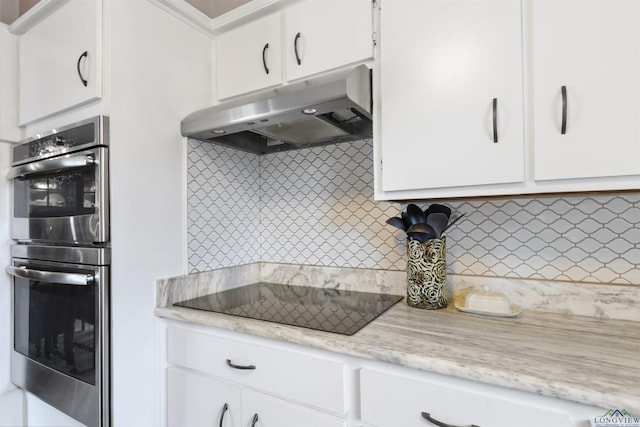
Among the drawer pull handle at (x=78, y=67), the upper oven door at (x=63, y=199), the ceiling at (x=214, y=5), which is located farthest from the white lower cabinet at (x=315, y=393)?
the ceiling at (x=214, y=5)

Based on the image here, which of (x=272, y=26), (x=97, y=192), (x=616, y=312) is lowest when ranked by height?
(x=616, y=312)

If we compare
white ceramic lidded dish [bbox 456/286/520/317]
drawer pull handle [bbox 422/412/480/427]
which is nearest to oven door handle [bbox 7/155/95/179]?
drawer pull handle [bbox 422/412/480/427]

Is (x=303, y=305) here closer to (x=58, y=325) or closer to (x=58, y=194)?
(x=58, y=325)

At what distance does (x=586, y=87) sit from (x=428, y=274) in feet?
2.42

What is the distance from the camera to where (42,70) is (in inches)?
56.8

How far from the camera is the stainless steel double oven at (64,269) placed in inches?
45.8

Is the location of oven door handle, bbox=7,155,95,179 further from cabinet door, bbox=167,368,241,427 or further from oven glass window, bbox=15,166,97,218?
cabinet door, bbox=167,368,241,427

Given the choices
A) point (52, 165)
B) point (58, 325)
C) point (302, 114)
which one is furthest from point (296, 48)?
point (58, 325)

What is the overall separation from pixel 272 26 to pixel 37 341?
1.70 metres

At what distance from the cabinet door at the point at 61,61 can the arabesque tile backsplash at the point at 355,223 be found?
1.50 ft

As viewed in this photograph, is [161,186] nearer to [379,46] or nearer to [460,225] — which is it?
[379,46]

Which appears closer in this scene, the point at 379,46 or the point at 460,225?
the point at 379,46

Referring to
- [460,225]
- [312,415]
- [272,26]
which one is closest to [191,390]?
[312,415]

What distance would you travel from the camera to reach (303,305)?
134 cm
